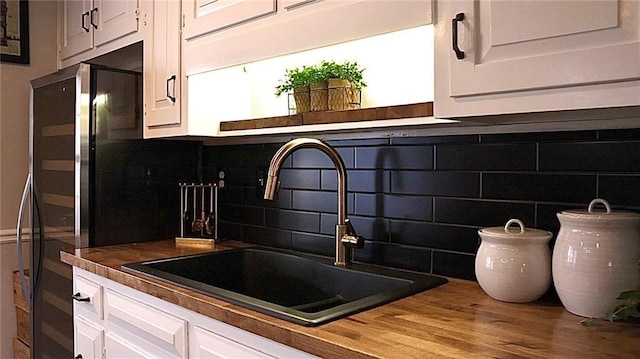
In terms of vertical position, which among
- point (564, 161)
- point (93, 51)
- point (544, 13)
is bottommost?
point (564, 161)

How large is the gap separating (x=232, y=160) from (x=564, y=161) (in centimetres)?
140

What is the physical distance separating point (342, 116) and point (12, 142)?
215cm

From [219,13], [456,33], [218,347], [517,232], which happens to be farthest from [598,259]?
[219,13]

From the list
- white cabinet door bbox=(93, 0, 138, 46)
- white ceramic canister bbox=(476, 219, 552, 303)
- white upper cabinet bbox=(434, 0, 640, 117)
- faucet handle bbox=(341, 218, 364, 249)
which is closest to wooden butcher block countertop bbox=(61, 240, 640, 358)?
white ceramic canister bbox=(476, 219, 552, 303)

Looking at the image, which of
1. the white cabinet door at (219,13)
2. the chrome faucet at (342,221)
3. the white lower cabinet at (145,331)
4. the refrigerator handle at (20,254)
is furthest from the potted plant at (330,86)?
the refrigerator handle at (20,254)

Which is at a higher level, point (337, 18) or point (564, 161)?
point (337, 18)

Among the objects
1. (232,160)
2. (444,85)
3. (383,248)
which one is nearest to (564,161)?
(444,85)

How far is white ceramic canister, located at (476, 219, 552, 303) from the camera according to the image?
4.09 ft

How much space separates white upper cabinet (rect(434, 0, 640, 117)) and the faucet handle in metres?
0.61

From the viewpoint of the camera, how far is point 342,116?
1574 mm

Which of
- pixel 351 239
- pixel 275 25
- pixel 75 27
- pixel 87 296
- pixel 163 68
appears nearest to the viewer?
pixel 275 25

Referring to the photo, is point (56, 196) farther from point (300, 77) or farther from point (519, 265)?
point (519, 265)

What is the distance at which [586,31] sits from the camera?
3.20 feet

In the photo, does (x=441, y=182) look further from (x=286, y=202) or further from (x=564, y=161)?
(x=286, y=202)
